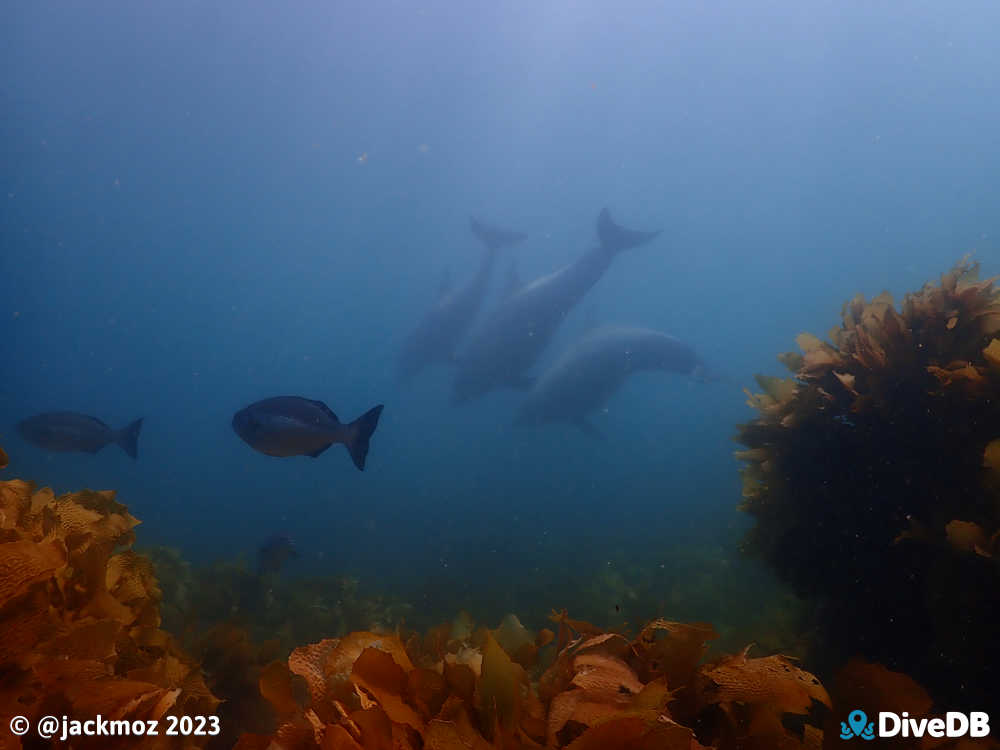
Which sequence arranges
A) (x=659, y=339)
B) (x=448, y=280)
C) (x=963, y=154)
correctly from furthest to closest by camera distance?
1. (x=963, y=154)
2. (x=448, y=280)
3. (x=659, y=339)

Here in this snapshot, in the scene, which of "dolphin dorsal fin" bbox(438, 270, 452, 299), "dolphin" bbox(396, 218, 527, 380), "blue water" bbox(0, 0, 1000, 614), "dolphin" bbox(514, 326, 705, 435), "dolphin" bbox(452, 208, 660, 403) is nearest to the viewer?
"dolphin" bbox(514, 326, 705, 435)

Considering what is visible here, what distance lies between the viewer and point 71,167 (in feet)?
168

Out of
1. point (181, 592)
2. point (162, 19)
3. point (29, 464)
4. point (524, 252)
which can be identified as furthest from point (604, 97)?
point (181, 592)

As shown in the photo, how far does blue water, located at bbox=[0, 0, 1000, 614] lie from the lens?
25141 millimetres

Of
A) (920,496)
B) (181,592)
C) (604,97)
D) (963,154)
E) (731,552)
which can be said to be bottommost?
(731,552)

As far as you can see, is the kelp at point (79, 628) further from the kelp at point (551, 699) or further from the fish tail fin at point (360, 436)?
the fish tail fin at point (360, 436)

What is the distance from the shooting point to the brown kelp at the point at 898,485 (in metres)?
2.38

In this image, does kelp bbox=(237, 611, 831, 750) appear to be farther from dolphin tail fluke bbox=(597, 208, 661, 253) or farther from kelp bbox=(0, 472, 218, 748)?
dolphin tail fluke bbox=(597, 208, 661, 253)

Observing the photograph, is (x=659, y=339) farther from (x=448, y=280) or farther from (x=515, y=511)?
(x=515, y=511)

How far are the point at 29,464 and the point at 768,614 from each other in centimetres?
3420

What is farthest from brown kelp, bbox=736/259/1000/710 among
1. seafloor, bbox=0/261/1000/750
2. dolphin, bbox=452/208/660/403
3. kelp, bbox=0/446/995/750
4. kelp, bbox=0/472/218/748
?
dolphin, bbox=452/208/660/403

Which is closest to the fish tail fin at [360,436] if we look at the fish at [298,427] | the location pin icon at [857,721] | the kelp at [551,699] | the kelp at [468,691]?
the fish at [298,427]

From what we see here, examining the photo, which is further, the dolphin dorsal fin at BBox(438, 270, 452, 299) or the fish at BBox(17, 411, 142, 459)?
the dolphin dorsal fin at BBox(438, 270, 452, 299)

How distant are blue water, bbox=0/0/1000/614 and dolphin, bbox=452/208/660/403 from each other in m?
4.59
